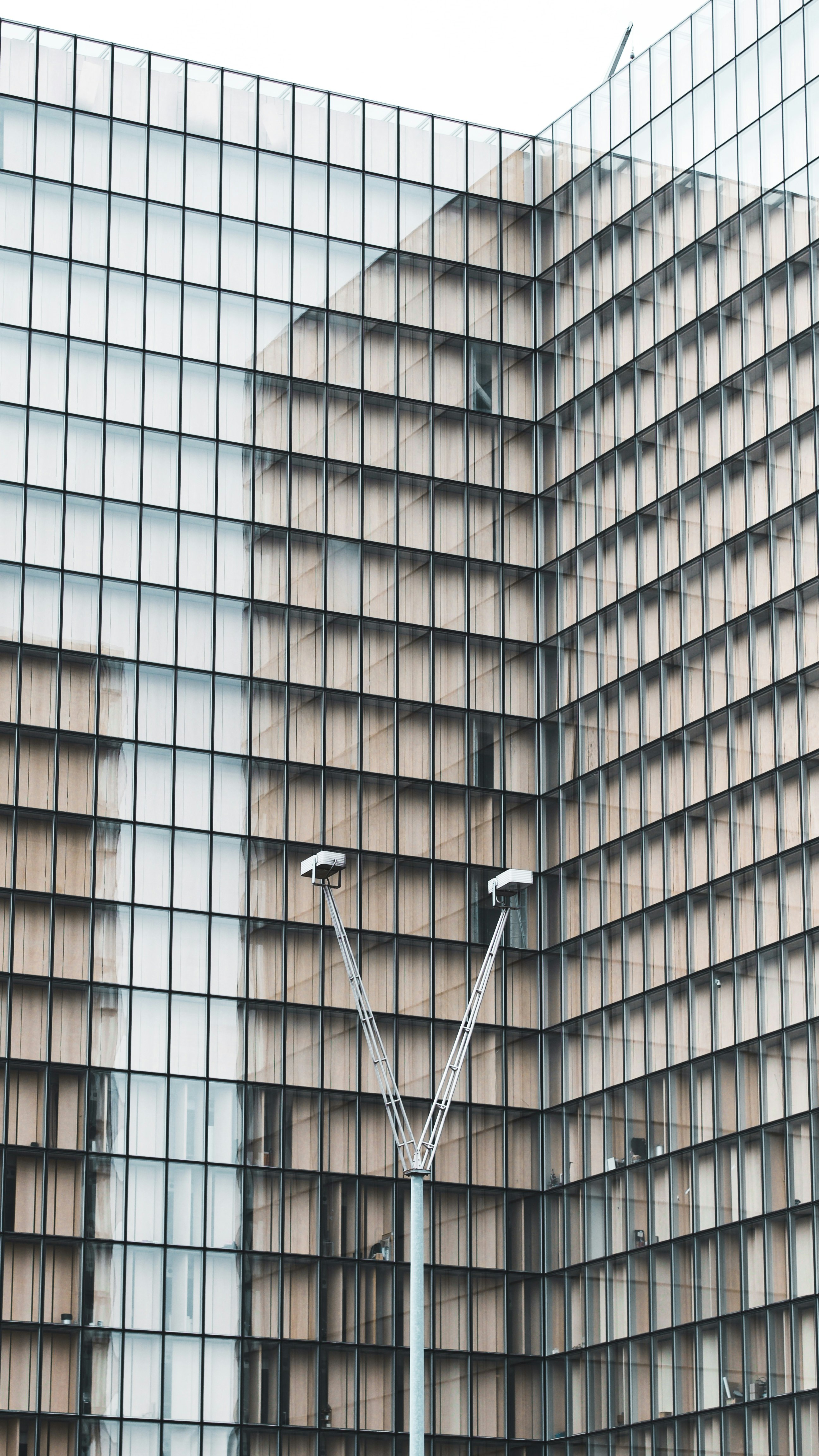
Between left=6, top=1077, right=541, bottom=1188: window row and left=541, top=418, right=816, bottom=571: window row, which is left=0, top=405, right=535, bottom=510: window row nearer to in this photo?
left=541, top=418, right=816, bottom=571: window row

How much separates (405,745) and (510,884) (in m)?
17.3

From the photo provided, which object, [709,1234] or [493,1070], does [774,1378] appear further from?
[493,1070]

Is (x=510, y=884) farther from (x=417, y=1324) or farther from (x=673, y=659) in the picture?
(x=673, y=659)

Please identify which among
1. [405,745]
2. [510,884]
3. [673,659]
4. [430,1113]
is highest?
[673,659]

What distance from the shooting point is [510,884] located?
42625 mm

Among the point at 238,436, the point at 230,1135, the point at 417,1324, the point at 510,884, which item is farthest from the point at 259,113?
the point at 417,1324

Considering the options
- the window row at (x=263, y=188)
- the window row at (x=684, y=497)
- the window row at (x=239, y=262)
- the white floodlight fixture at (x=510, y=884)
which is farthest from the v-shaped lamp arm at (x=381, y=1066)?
the window row at (x=263, y=188)

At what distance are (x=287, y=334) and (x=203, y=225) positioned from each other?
135 inches

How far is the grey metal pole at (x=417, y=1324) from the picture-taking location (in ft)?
132

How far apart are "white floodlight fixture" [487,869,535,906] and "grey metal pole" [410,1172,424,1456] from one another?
5.26m

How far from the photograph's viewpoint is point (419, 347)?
6262cm

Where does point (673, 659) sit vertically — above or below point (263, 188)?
below

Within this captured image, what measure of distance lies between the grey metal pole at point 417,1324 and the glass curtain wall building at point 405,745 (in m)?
8.89

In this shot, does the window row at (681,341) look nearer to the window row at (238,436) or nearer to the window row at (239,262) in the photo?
the window row at (238,436)
